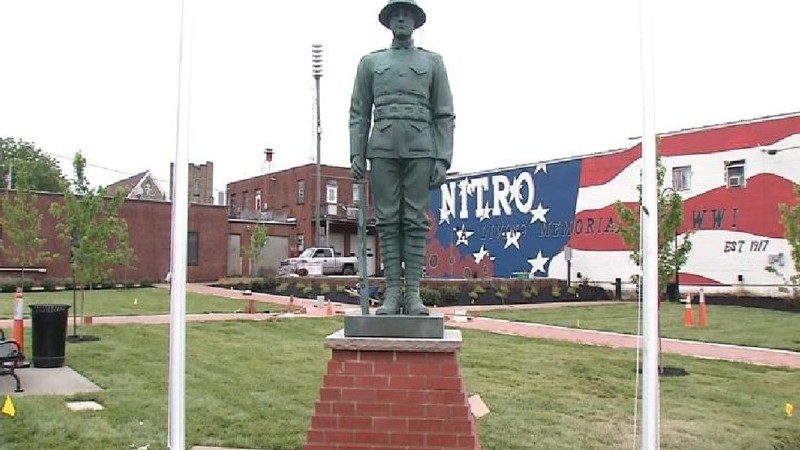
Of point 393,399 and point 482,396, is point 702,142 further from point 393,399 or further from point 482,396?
point 393,399

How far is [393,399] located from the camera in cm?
500

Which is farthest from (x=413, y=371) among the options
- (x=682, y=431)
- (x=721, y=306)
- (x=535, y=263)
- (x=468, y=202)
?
(x=468, y=202)

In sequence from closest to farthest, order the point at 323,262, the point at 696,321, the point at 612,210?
the point at 696,321 → the point at 612,210 → the point at 323,262

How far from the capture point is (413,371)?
16.5 ft

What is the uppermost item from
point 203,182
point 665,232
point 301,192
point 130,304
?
point 203,182

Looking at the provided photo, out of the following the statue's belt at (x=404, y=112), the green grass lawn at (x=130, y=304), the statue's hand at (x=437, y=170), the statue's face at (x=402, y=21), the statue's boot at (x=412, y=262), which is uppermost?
the statue's face at (x=402, y=21)

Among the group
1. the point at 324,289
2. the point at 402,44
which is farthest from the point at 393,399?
the point at 324,289

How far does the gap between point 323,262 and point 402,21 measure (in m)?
31.6

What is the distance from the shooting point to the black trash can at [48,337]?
1020 cm

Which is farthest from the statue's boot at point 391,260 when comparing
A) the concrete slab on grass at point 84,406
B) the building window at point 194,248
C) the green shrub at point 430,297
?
the building window at point 194,248

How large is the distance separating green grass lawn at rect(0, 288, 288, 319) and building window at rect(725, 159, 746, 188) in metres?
16.2

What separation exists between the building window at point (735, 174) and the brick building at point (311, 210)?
21280 mm

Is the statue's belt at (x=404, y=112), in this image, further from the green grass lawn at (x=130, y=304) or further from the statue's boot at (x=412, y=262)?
the green grass lawn at (x=130, y=304)

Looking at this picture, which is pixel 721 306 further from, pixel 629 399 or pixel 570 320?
pixel 629 399
